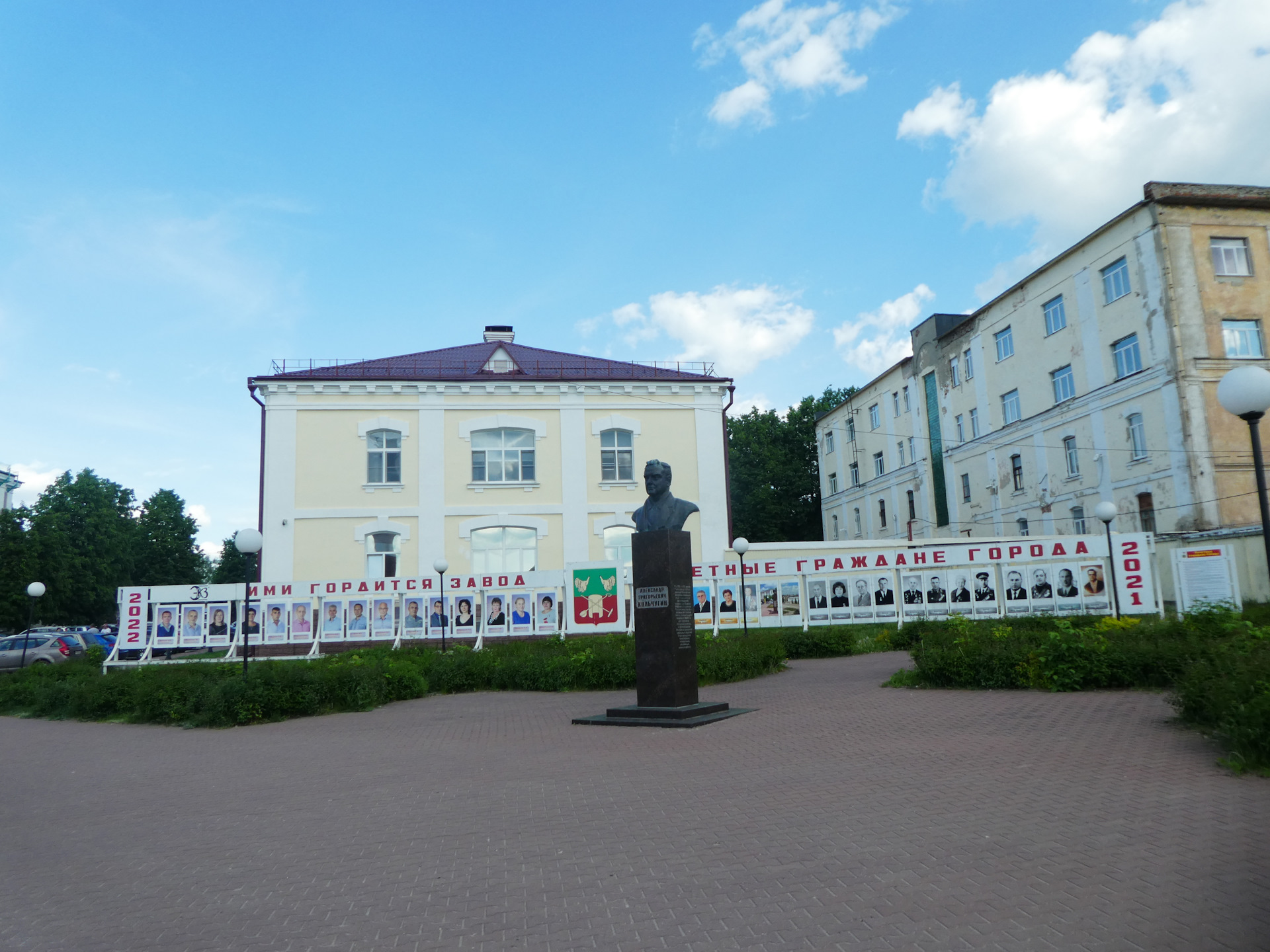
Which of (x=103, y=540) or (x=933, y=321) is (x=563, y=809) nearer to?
(x=933, y=321)

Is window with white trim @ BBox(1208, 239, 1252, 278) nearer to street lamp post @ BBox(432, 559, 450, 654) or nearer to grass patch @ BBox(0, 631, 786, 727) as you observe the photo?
grass patch @ BBox(0, 631, 786, 727)

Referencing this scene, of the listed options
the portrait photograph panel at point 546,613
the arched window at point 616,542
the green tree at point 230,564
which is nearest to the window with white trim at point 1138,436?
the arched window at point 616,542

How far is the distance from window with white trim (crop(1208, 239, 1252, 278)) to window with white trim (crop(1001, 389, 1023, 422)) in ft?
30.9

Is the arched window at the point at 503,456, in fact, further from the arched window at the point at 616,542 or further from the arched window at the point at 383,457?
the arched window at the point at 616,542

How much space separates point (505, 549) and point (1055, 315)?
23689mm

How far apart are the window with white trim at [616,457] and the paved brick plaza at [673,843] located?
2127 centimetres

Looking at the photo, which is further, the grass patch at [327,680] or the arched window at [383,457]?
the arched window at [383,457]

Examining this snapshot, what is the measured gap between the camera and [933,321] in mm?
46406

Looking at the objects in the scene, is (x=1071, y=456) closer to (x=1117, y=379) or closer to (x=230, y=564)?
(x=1117, y=379)

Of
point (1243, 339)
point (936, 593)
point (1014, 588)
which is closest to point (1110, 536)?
point (1014, 588)

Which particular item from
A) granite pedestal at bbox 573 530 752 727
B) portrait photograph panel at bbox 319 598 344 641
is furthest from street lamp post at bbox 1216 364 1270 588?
portrait photograph panel at bbox 319 598 344 641

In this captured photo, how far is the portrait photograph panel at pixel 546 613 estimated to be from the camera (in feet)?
75.0

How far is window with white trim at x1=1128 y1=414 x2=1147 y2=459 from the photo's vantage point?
32.0m

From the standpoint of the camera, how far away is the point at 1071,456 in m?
36.2
